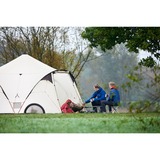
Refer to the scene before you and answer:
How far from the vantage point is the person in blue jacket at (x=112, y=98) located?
32.5ft

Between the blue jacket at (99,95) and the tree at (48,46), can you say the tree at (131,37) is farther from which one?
the blue jacket at (99,95)

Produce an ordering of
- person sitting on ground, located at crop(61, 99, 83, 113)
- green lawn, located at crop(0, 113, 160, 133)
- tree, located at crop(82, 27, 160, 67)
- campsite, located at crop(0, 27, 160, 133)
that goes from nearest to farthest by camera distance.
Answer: green lawn, located at crop(0, 113, 160, 133) → campsite, located at crop(0, 27, 160, 133) → tree, located at crop(82, 27, 160, 67) → person sitting on ground, located at crop(61, 99, 83, 113)

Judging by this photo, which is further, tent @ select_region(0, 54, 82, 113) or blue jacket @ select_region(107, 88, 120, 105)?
tent @ select_region(0, 54, 82, 113)

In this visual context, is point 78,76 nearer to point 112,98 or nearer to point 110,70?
point 110,70

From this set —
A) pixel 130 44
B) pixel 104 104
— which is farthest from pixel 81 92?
pixel 130 44

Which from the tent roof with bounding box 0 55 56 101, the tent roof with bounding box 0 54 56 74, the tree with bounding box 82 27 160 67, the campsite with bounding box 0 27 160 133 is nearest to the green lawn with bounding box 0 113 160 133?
the campsite with bounding box 0 27 160 133

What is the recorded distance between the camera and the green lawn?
9.70 meters

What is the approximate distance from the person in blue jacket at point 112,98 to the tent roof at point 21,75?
3.29 feet

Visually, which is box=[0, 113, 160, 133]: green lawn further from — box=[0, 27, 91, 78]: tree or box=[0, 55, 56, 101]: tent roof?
box=[0, 27, 91, 78]: tree

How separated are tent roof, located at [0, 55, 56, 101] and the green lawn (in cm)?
45

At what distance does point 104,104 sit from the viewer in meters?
9.98

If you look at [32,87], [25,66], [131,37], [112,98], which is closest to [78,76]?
[112,98]
